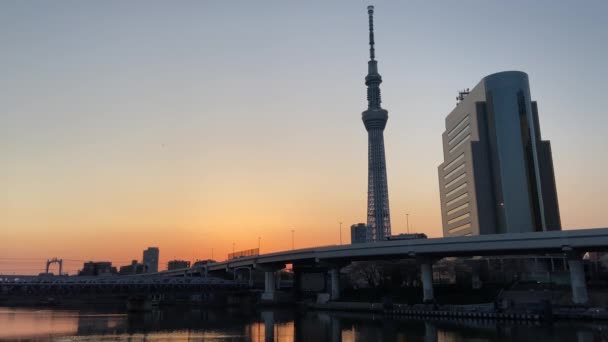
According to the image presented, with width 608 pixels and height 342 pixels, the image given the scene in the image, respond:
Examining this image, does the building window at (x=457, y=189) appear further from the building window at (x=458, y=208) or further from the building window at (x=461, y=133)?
the building window at (x=461, y=133)

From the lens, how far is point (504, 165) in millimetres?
138125

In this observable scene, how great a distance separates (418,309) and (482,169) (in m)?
82.3

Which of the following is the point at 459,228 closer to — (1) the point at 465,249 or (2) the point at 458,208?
(2) the point at 458,208

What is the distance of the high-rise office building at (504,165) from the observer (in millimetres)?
135875

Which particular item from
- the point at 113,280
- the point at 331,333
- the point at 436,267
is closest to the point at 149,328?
the point at 331,333

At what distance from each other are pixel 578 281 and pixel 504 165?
251ft

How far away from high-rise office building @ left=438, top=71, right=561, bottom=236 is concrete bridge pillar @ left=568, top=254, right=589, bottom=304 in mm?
68996

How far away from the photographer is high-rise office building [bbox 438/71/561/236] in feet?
446

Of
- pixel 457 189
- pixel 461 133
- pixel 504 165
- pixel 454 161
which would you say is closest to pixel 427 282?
pixel 504 165

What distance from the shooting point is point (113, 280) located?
307 ft

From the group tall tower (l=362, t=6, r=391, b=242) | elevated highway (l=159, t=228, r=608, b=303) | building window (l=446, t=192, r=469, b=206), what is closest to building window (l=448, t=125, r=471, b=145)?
building window (l=446, t=192, r=469, b=206)

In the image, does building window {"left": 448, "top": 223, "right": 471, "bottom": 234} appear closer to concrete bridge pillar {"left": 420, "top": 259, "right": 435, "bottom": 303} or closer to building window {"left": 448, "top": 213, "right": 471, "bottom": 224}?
building window {"left": 448, "top": 213, "right": 471, "bottom": 224}

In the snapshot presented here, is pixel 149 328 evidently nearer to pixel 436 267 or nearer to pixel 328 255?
pixel 328 255

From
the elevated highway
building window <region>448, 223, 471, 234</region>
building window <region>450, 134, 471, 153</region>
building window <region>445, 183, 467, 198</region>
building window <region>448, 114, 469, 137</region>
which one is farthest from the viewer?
building window <region>448, 114, 469, 137</region>
